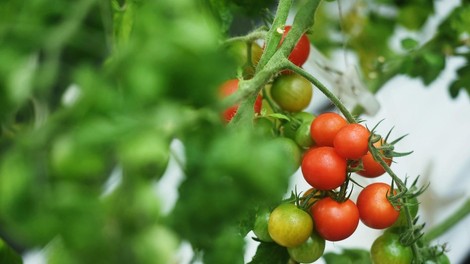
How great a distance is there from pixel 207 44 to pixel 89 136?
0.06 m

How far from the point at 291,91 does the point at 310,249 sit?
16cm

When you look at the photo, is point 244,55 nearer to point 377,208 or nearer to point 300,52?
point 300,52

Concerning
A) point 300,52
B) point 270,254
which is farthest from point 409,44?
point 270,254

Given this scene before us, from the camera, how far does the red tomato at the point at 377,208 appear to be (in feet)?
2.00

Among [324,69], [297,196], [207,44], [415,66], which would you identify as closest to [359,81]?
[324,69]

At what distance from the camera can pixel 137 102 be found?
0.29 m

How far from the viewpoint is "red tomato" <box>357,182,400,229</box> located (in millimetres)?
611

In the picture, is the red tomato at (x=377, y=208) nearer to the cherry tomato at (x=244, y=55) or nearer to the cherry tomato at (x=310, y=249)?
the cherry tomato at (x=310, y=249)

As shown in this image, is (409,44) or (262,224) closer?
(262,224)

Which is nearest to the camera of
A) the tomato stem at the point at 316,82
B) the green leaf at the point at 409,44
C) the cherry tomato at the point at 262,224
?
the tomato stem at the point at 316,82

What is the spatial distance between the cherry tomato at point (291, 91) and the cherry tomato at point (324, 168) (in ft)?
0.30

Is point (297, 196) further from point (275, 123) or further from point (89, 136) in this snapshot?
point (89, 136)

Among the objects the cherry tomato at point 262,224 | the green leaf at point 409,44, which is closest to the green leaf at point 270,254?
the cherry tomato at point 262,224

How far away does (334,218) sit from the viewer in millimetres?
601
